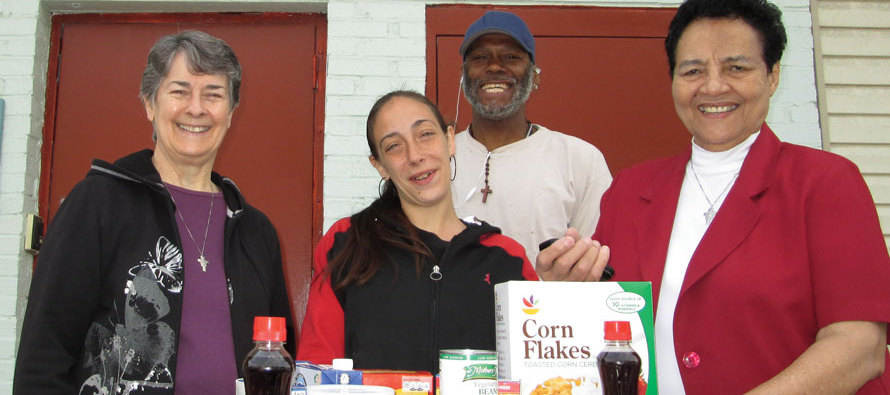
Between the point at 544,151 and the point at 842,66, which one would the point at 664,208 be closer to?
the point at 544,151

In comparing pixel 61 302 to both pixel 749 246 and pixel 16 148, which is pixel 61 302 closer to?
pixel 749 246

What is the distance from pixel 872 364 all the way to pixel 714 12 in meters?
0.91

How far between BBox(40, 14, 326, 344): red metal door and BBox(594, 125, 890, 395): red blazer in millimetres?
2419

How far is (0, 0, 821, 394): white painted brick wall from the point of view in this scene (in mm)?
3627

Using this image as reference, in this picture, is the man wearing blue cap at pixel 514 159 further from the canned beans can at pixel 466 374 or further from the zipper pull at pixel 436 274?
the canned beans can at pixel 466 374

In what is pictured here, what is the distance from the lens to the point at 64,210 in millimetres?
1892

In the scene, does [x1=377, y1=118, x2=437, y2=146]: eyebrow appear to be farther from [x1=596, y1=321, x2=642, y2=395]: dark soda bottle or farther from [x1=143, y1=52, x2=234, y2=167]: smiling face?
[x1=596, y1=321, x2=642, y2=395]: dark soda bottle

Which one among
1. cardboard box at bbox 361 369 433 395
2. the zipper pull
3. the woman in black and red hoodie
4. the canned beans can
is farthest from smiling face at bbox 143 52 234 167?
the canned beans can

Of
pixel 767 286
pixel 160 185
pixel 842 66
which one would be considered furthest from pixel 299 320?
pixel 842 66

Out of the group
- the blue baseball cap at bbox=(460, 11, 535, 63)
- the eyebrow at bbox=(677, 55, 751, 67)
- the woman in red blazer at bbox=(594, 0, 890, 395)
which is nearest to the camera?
the woman in red blazer at bbox=(594, 0, 890, 395)

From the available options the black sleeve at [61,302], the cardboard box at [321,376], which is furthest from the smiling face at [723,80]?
the black sleeve at [61,302]

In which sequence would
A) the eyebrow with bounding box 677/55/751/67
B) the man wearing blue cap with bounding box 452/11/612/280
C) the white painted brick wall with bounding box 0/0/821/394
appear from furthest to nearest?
the white painted brick wall with bounding box 0/0/821/394
the man wearing blue cap with bounding box 452/11/612/280
the eyebrow with bounding box 677/55/751/67

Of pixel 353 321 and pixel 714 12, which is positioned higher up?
pixel 714 12

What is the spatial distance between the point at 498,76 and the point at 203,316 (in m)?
1.63
